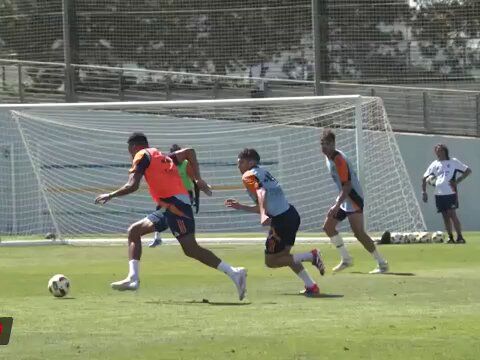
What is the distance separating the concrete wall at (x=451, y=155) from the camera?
32750 mm

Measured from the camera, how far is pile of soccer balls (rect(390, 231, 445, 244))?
2441 cm

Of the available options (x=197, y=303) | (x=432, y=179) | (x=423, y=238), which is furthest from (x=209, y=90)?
(x=197, y=303)

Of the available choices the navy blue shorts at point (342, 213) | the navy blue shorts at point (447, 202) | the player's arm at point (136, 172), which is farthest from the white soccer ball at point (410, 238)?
the player's arm at point (136, 172)

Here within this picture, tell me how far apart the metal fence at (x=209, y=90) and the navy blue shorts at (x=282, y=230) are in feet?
59.3

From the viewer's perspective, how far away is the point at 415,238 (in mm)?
24562

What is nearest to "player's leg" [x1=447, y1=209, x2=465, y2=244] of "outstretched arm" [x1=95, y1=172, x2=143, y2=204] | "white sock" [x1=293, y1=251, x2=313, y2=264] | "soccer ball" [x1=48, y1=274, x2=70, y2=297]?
Result: "white sock" [x1=293, y1=251, x2=313, y2=264]

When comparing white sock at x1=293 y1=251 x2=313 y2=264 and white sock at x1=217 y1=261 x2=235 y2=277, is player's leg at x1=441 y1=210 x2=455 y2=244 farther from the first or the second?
white sock at x1=217 y1=261 x2=235 y2=277

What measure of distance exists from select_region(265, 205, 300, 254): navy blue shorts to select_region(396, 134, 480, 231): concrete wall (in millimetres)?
18904

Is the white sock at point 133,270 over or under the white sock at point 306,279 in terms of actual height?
over

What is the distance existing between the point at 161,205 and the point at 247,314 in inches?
110

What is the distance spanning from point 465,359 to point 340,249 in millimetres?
8944

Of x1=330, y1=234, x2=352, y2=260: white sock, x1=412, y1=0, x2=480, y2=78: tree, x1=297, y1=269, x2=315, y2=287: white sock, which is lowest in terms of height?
x1=330, y1=234, x2=352, y2=260: white sock

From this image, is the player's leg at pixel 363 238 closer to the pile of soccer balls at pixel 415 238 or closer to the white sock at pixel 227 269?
the white sock at pixel 227 269

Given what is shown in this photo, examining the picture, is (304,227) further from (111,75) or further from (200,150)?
(111,75)
